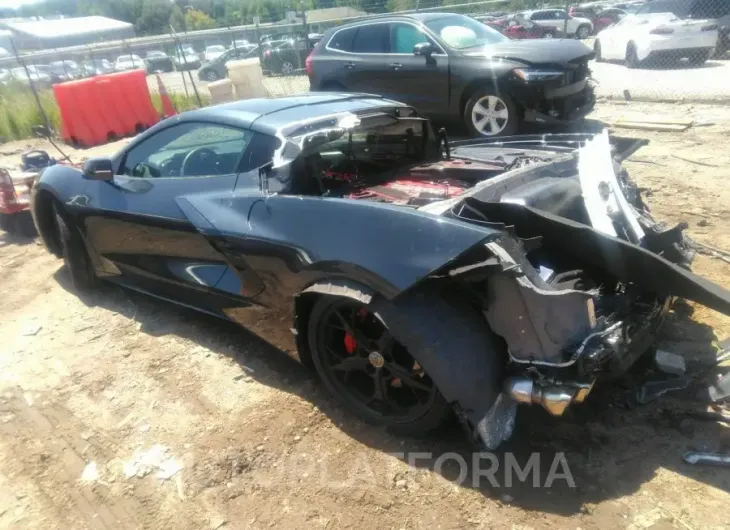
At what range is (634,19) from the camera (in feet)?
47.0

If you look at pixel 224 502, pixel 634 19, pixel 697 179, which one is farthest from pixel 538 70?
pixel 634 19

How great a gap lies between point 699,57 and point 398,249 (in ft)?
43.7

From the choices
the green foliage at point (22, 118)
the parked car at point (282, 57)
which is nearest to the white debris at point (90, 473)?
the green foliage at point (22, 118)

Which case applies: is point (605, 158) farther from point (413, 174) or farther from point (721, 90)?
point (721, 90)

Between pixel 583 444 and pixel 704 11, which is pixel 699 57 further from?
pixel 583 444

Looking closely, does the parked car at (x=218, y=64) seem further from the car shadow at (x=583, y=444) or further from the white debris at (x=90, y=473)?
the car shadow at (x=583, y=444)

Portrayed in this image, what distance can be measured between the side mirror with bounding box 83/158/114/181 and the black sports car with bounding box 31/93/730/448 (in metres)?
0.02

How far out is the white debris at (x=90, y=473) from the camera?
2721mm

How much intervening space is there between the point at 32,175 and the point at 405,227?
5335 mm

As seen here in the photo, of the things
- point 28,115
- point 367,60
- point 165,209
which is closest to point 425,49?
point 367,60

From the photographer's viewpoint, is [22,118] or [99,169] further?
[22,118]

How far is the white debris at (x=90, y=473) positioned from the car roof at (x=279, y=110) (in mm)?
1915

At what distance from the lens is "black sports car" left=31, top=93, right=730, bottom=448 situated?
7.65 feet

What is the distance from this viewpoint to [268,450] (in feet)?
9.11
